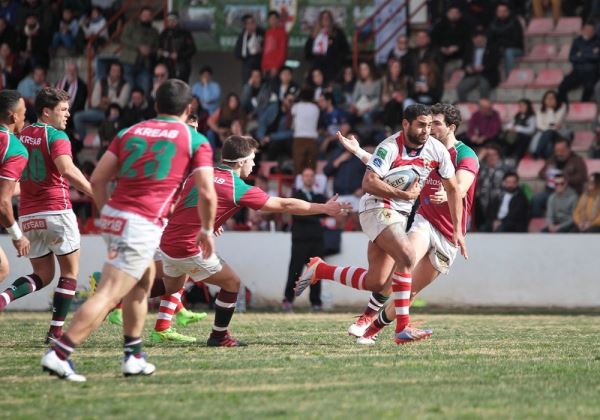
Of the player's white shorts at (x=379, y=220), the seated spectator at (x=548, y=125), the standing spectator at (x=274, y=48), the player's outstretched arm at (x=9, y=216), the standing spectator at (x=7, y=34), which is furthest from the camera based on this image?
the standing spectator at (x=7, y=34)

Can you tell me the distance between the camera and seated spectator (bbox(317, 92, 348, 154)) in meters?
22.9

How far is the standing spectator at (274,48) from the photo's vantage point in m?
24.6

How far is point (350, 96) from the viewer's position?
2389cm

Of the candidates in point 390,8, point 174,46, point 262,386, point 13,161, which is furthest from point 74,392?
point 390,8

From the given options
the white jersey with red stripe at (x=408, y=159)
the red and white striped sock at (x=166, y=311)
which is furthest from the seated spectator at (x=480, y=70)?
the red and white striped sock at (x=166, y=311)

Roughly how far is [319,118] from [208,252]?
1442 cm

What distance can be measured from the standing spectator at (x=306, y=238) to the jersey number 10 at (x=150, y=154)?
35.1 ft

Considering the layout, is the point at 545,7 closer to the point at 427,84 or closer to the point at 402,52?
the point at 402,52

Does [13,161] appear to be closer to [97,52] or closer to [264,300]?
[264,300]

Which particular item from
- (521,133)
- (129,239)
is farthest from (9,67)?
(129,239)

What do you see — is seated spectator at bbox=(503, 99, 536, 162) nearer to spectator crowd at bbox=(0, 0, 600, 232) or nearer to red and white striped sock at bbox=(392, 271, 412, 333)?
spectator crowd at bbox=(0, 0, 600, 232)

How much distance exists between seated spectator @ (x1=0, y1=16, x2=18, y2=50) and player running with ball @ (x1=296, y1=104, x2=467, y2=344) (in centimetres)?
1712

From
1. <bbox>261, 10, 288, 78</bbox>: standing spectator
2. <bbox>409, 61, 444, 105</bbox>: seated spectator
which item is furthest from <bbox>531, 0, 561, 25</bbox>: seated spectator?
<bbox>261, 10, 288, 78</bbox>: standing spectator

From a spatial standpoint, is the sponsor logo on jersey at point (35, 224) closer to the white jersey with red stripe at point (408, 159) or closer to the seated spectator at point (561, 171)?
the white jersey with red stripe at point (408, 159)
